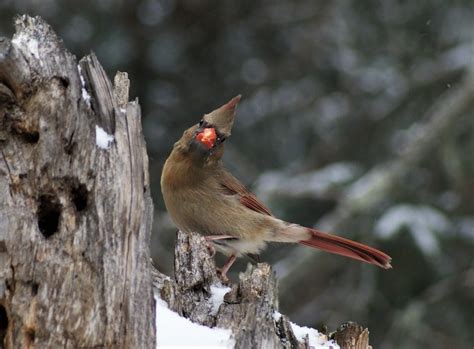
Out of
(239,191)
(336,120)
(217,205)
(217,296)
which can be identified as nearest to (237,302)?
(217,296)

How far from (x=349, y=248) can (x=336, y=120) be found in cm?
516

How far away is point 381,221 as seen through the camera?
8391mm

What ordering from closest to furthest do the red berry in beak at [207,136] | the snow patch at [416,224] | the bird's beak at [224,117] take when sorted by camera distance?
the bird's beak at [224,117]
the red berry in beak at [207,136]
the snow patch at [416,224]

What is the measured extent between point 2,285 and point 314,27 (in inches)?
337

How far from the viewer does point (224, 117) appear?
5137 millimetres

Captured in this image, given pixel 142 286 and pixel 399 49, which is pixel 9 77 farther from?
pixel 399 49

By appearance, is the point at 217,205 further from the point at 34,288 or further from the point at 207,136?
the point at 34,288

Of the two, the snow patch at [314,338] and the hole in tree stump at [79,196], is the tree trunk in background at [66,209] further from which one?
the snow patch at [314,338]

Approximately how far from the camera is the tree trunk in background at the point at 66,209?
10.7 feet

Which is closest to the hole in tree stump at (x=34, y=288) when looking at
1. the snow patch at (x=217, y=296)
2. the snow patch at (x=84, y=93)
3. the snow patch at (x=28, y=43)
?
the snow patch at (x=84, y=93)

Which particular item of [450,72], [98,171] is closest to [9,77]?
[98,171]

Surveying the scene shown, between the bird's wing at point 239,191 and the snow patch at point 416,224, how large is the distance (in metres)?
2.46

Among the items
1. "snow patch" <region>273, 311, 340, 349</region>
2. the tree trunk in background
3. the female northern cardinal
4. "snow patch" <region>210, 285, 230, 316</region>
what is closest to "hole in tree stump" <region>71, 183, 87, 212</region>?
the tree trunk in background

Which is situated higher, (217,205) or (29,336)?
(217,205)
